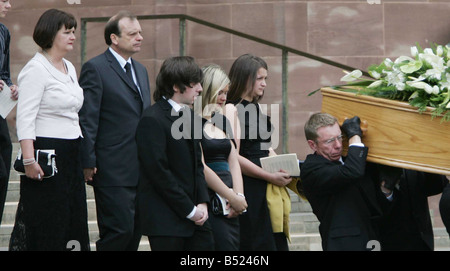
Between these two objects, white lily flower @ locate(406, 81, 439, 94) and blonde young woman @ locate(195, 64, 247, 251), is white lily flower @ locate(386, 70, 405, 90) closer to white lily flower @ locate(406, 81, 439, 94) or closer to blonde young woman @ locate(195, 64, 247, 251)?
white lily flower @ locate(406, 81, 439, 94)

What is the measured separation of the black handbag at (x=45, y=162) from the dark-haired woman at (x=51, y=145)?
1.5 inches

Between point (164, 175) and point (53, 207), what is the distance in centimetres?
95

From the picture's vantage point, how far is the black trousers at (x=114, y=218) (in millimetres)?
6637

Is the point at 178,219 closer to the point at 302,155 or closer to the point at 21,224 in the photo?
the point at 21,224

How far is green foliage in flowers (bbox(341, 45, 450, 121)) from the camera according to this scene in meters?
5.81

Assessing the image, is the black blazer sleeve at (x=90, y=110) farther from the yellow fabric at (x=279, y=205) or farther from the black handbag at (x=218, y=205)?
the yellow fabric at (x=279, y=205)

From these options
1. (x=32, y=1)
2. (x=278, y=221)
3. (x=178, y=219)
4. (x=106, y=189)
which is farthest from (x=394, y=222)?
(x=32, y=1)

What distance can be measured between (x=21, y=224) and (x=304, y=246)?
3.10 meters

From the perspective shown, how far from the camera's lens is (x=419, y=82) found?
19.2ft

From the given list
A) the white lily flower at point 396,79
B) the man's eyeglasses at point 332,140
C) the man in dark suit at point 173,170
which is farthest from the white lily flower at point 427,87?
the man in dark suit at point 173,170

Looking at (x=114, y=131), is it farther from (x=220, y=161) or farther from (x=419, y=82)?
(x=419, y=82)

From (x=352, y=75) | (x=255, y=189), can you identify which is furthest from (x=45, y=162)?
(x=352, y=75)

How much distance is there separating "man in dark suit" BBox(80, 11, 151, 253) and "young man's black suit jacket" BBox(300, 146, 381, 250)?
1316 millimetres

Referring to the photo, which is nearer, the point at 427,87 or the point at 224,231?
the point at 427,87
